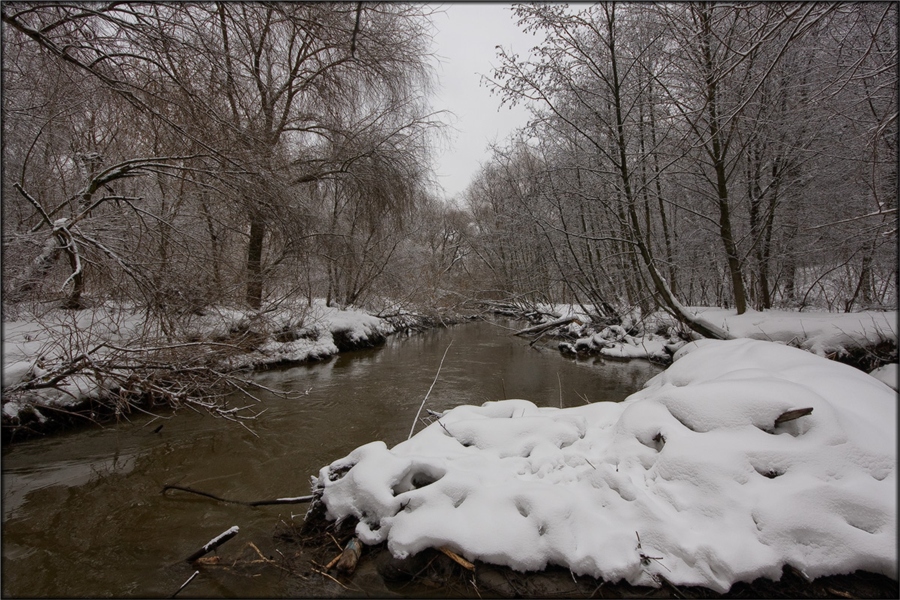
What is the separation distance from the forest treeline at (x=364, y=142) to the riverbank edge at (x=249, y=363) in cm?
117

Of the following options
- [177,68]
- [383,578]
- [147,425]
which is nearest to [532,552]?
[383,578]

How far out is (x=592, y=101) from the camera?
8.27 metres

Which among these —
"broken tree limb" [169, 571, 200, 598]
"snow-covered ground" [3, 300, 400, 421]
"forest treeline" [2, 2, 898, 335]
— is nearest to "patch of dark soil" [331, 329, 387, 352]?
"snow-covered ground" [3, 300, 400, 421]

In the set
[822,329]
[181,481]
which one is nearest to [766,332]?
[822,329]

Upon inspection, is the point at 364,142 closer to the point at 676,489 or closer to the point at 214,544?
the point at 214,544

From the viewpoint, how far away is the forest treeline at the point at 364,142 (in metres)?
3.75

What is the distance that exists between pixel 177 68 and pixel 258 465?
4276mm

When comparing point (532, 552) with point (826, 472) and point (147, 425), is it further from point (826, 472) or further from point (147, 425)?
point (147, 425)

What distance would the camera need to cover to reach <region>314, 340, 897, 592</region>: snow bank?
5.92ft

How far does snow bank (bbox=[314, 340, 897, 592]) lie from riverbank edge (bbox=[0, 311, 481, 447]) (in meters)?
2.77

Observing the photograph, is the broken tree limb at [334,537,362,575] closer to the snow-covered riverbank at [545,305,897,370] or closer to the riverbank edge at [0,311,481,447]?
the riverbank edge at [0,311,481,447]

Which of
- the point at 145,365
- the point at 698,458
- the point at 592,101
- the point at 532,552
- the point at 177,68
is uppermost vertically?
the point at 592,101

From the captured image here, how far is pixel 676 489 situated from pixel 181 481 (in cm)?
403

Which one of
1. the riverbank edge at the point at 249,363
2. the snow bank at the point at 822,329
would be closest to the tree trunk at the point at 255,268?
the riverbank edge at the point at 249,363
